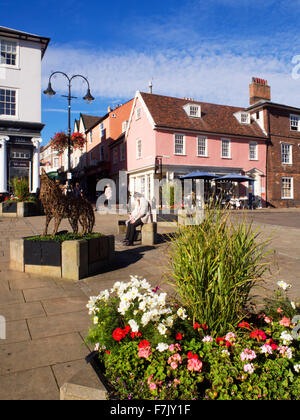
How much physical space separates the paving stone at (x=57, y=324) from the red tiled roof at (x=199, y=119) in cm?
Result: 2289

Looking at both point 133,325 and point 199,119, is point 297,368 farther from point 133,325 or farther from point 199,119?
point 199,119

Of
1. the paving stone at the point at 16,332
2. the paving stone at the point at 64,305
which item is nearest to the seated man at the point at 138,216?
the paving stone at the point at 64,305

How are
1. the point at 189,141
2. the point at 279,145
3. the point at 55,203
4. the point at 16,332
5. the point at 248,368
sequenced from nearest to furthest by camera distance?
the point at 248,368 → the point at 16,332 → the point at 55,203 → the point at 189,141 → the point at 279,145

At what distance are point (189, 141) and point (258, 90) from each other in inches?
421

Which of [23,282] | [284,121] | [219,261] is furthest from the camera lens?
[284,121]

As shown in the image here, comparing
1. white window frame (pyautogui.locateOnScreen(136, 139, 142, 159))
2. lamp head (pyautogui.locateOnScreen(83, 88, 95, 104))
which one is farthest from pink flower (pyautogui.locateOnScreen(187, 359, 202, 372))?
white window frame (pyautogui.locateOnScreen(136, 139, 142, 159))

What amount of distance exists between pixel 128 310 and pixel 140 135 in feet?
87.6

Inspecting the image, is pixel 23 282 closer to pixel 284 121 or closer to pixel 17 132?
pixel 17 132

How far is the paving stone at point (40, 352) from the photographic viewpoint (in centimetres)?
302

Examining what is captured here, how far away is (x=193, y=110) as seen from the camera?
2861cm

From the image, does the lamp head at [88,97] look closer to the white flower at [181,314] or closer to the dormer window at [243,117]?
the dormer window at [243,117]

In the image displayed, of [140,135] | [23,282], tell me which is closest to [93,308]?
[23,282]

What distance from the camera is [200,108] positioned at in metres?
29.0

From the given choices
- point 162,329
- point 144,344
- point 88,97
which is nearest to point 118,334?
point 144,344
